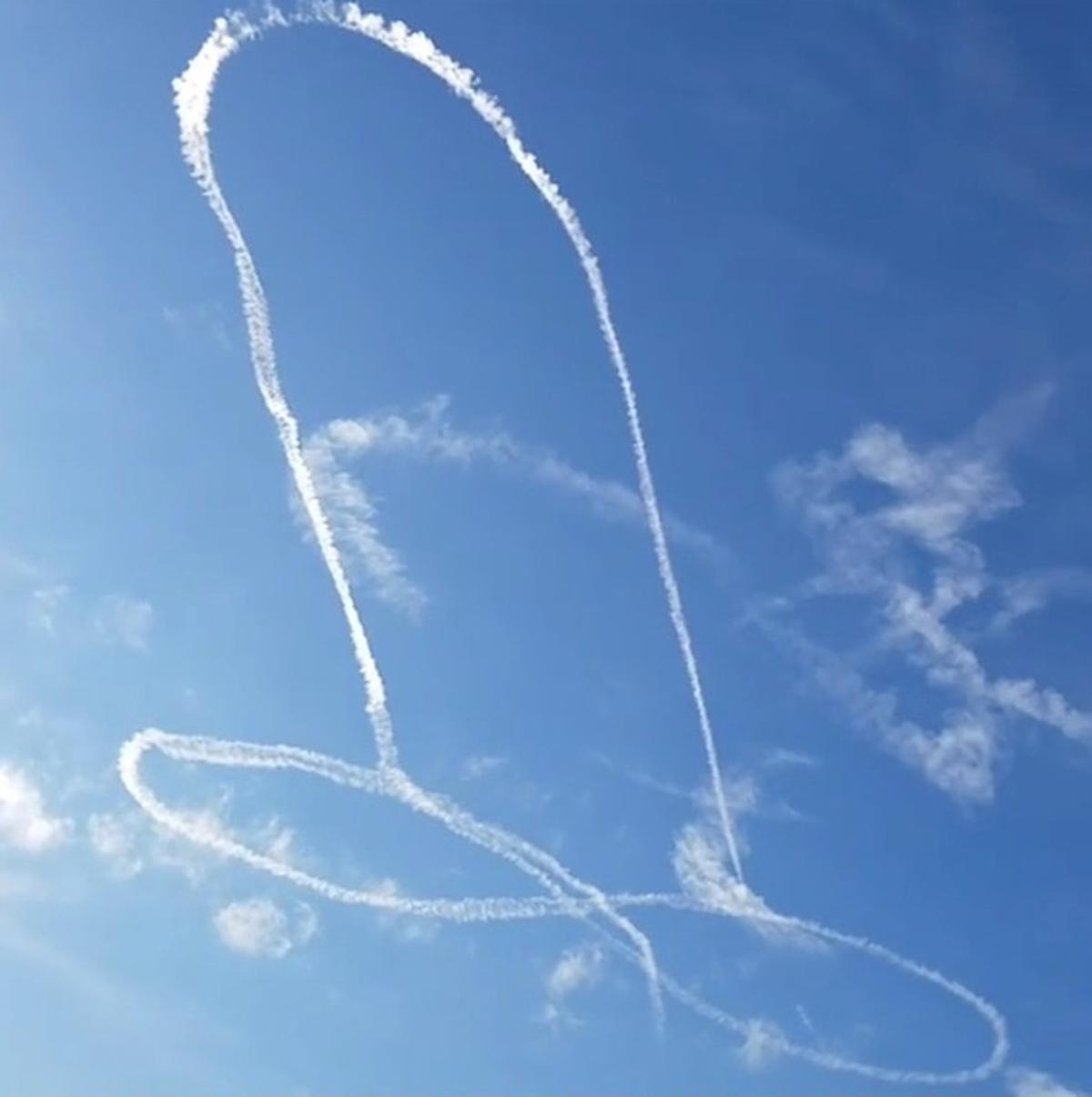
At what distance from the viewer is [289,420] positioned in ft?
182

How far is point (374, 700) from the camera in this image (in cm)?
6044

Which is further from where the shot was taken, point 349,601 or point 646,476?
point 349,601

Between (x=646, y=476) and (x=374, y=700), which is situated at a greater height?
(x=646, y=476)

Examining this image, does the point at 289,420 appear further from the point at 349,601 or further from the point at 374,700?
the point at 374,700

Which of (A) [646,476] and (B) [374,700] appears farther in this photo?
(B) [374,700]

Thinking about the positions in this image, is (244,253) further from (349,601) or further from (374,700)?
(374,700)

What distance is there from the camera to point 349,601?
59.3 metres

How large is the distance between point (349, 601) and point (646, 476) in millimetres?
12765

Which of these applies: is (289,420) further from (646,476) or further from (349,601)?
(646,476)

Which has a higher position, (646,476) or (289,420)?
(646,476)

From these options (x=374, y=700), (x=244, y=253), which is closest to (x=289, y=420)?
(x=244, y=253)

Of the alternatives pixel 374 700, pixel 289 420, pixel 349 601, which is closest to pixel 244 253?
pixel 289 420

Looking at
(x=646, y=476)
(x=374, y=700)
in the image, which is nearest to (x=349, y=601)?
(x=374, y=700)

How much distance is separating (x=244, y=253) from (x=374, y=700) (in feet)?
59.5
